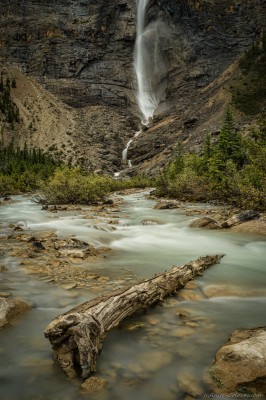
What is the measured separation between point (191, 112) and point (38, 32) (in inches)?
2579

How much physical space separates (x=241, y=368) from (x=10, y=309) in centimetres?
355

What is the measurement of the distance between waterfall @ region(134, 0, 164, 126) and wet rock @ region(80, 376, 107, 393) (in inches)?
3891

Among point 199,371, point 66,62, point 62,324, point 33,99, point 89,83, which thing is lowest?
point 199,371

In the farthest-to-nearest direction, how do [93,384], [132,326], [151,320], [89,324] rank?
1. [151,320]
2. [132,326]
3. [89,324]
4. [93,384]

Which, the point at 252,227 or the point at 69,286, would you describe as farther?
the point at 252,227

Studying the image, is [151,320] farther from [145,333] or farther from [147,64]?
[147,64]

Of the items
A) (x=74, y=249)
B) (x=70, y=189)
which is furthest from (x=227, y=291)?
(x=70, y=189)

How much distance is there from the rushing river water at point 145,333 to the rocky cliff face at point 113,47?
77.5 metres

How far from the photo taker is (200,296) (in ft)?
19.9

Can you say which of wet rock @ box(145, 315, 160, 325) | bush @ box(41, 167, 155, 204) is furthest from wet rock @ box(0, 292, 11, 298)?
bush @ box(41, 167, 155, 204)

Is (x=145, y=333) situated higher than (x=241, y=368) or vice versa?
(x=241, y=368)

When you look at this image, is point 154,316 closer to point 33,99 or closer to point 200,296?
point 200,296

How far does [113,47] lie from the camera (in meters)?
110

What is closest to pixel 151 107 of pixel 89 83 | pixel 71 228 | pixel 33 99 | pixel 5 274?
pixel 89 83
